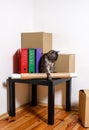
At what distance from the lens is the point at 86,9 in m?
2.36

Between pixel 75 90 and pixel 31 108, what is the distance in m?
0.64

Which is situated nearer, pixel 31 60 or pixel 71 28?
pixel 31 60

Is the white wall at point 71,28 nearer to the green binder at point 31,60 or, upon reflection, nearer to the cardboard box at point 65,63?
the cardboard box at point 65,63

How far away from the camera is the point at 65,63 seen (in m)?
2.33

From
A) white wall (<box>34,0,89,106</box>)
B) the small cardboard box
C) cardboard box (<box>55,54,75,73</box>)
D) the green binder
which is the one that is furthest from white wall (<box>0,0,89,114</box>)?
the small cardboard box

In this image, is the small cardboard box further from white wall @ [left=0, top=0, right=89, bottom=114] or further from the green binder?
the green binder

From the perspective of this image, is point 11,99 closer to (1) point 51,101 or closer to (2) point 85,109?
(1) point 51,101

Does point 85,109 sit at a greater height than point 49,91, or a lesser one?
lesser

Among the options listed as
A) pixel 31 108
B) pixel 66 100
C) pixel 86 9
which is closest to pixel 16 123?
pixel 31 108

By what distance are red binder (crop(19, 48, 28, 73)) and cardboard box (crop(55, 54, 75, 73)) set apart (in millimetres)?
414

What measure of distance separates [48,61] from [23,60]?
0.30m

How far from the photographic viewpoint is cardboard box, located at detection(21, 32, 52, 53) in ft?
7.72

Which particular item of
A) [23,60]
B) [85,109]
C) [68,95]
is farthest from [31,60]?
[85,109]

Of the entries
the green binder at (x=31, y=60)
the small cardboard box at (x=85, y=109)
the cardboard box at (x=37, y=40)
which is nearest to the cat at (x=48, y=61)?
the green binder at (x=31, y=60)
